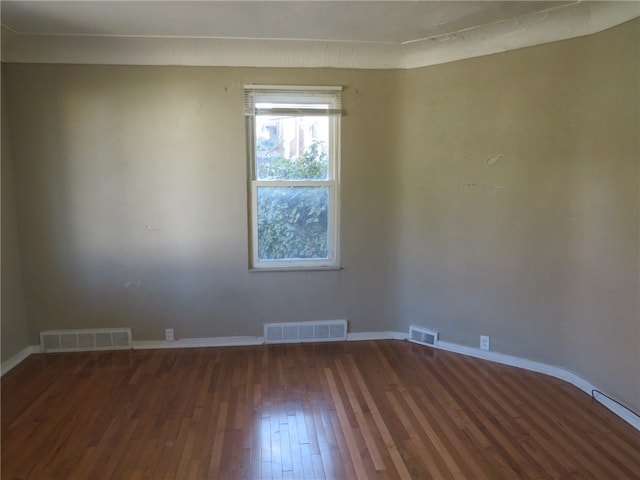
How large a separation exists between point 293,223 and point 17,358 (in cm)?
238

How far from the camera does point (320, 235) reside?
366 cm

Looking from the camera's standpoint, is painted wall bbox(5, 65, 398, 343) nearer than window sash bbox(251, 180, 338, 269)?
Yes

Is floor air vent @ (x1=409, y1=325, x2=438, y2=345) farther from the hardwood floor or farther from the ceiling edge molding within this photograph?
the ceiling edge molding

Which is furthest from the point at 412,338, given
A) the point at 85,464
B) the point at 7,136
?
the point at 7,136

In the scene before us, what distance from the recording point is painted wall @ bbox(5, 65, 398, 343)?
3.28 metres

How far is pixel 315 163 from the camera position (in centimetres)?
356

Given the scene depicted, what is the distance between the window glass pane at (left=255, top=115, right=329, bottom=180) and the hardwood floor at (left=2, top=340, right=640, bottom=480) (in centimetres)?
150

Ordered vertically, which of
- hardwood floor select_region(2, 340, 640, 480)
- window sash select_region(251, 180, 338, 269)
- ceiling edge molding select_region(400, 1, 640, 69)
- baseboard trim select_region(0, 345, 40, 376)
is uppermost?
ceiling edge molding select_region(400, 1, 640, 69)

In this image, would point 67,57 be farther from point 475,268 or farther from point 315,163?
point 475,268

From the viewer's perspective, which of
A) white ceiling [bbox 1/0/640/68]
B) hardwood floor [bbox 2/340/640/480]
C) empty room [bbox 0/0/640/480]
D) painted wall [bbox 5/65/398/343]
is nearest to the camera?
hardwood floor [bbox 2/340/640/480]

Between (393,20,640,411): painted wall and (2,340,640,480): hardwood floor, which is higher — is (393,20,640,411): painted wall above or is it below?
above

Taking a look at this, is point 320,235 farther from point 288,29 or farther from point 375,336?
point 288,29

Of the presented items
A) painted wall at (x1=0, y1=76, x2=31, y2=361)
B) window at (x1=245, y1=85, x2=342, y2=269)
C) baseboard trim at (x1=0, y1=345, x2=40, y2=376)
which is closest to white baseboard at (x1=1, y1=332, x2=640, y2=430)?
baseboard trim at (x1=0, y1=345, x2=40, y2=376)

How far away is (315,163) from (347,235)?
66cm
